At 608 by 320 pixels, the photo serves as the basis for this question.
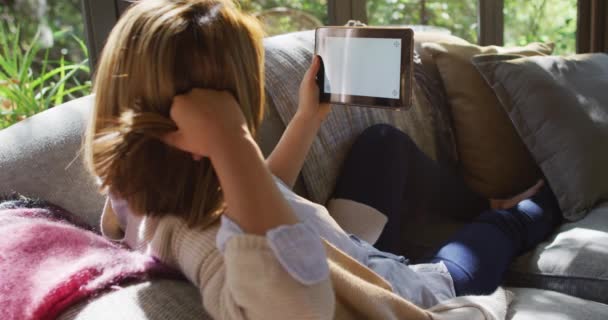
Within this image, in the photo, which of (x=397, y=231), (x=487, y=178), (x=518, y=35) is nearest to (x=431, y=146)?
(x=487, y=178)

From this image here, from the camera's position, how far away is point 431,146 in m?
1.85

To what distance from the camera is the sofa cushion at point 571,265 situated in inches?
→ 52.3

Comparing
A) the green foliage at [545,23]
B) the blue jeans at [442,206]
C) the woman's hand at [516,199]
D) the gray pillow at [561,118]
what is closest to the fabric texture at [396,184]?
the blue jeans at [442,206]

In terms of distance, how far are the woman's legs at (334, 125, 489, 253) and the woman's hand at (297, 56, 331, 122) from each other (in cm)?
28

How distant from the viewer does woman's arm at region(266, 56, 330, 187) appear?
120 cm

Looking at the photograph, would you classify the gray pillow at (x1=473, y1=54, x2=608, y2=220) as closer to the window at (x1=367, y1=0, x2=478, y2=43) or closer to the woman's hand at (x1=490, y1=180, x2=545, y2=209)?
the woman's hand at (x1=490, y1=180, x2=545, y2=209)

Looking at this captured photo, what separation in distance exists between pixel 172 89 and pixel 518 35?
3.17 m

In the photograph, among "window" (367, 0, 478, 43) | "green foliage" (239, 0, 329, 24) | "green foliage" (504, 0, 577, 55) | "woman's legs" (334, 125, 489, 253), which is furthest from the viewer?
"green foliage" (504, 0, 577, 55)

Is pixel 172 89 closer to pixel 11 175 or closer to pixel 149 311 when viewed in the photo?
pixel 149 311

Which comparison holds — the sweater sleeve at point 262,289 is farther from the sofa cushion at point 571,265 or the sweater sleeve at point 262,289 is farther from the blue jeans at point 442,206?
the sofa cushion at point 571,265

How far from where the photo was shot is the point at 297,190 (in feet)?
4.86

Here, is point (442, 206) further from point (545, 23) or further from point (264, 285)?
point (545, 23)

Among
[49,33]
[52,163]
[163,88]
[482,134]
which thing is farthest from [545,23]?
[163,88]

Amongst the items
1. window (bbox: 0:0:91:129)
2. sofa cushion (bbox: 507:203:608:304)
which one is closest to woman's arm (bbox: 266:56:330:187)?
sofa cushion (bbox: 507:203:608:304)
